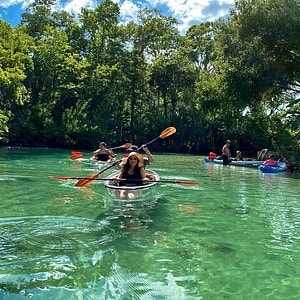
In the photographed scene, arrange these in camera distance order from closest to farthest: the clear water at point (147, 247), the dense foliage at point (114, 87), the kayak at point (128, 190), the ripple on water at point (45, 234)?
the clear water at point (147, 247)
the ripple on water at point (45, 234)
the kayak at point (128, 190)
the dense foliage at point (114, 87)

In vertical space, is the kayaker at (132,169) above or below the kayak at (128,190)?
above

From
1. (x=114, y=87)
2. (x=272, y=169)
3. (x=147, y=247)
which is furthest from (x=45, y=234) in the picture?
(x=114, y=87)

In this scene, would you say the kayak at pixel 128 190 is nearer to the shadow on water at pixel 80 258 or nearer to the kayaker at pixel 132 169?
the kayaker at pixel 132 169

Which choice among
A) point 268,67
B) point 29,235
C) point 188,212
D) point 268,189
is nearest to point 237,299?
point 29,235

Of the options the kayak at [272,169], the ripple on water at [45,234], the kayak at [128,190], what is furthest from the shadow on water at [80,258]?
the kayak at [272,169]

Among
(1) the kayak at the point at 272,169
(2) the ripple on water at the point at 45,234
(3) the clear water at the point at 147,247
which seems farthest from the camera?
(1) the kayak at the point at 272,169

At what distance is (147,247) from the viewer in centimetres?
691

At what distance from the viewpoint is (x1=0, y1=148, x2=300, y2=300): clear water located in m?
5.21

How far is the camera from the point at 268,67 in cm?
2434

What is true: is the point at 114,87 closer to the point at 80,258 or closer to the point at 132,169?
the point at 132,169

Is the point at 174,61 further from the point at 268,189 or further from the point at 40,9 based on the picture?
the point at 268,189

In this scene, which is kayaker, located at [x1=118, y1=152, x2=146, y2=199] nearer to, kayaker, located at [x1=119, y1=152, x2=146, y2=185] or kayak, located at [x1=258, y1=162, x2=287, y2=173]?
kayaker, located at [x1=119, y1=152, x2=146, y2=185]

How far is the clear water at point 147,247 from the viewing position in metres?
5.21

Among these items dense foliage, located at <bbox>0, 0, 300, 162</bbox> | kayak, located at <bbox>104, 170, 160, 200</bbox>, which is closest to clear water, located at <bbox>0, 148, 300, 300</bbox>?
kayak, located at <bbox>104, 170, 160, 200</bbox>
